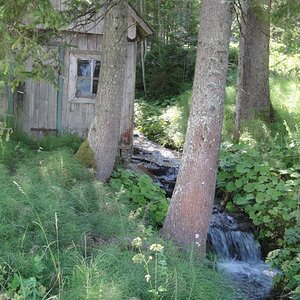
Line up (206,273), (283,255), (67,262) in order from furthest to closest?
(283,255) < (206,273) < (67,262)

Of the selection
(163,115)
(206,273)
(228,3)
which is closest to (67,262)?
(206,273)

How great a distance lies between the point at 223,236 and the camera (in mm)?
8555

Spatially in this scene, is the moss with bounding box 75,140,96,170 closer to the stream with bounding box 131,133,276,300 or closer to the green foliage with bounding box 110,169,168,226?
the green foliage with bounding box 110,169,168,226

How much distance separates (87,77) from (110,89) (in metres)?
3.43

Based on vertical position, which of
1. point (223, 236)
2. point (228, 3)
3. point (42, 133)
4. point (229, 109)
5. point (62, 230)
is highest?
point (228, 3)

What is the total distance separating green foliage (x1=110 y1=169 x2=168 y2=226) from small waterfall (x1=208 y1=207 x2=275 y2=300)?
1087 millimetres

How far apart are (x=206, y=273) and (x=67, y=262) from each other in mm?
1720

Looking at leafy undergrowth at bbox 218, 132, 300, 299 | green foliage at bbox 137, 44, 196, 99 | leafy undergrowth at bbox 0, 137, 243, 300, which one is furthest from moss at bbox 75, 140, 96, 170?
green foliage at bbox 137, 44, 196, 99

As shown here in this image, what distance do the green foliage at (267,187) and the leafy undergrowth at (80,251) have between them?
2.29 metres

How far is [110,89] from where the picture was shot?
28.1 feet

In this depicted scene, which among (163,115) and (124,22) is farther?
(163,115)

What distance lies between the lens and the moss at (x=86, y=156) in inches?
344

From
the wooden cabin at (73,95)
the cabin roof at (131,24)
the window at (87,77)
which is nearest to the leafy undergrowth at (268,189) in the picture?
the wooden cabin at (73,95)

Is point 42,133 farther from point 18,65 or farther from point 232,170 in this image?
point 18,65
